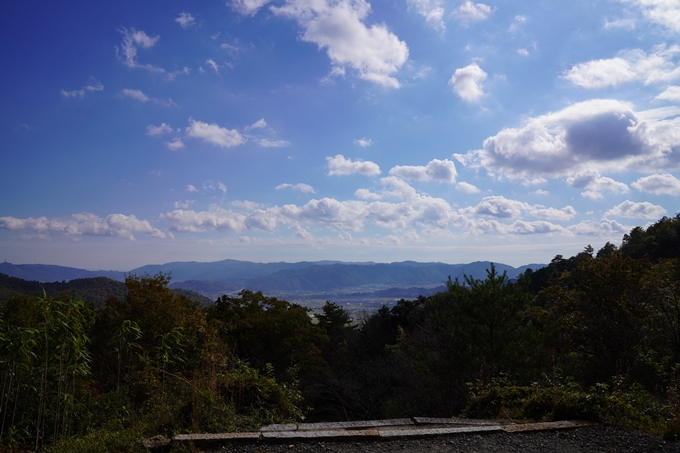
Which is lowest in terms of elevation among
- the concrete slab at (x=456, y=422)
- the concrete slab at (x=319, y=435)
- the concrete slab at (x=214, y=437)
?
the concrete slab at (x=456, y=422)

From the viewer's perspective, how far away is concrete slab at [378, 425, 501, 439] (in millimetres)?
4387

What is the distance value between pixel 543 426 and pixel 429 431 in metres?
1.43

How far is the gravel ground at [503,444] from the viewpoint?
4.00 m

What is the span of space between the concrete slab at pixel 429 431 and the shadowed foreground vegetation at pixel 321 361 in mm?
1025

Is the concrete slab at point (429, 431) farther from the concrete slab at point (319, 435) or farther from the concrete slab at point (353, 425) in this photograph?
the concrete slab at point (353, 425)

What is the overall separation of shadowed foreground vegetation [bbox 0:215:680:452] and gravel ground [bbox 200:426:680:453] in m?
0.40

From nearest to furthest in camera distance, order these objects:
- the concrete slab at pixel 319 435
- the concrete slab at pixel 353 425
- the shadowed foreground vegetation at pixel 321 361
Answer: the concrete slab at pixel 319 435 → the shadowed foreground vegetation at pixel 321 361 → the concrete slab at pixel 353 425

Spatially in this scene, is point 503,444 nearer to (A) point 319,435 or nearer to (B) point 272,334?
(A) point 319,435

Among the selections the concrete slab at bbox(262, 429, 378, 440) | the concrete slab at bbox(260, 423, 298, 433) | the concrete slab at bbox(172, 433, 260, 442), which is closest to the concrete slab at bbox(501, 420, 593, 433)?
the concrete slab at bbox(262, 429, 378, 440)

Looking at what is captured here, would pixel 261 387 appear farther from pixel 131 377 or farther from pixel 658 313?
pixel 658 313

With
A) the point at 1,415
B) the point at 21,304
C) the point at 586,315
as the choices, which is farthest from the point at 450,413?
the point at 21,304

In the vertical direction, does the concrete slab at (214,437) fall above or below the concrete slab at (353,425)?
above

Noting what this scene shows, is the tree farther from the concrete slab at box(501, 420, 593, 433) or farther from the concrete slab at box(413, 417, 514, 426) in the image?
the concrete slab at box(501, 420, 593, 433)

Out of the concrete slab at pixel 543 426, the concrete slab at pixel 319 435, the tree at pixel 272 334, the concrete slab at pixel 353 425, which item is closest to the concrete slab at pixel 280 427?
the concrete slab at pixel 353 425
